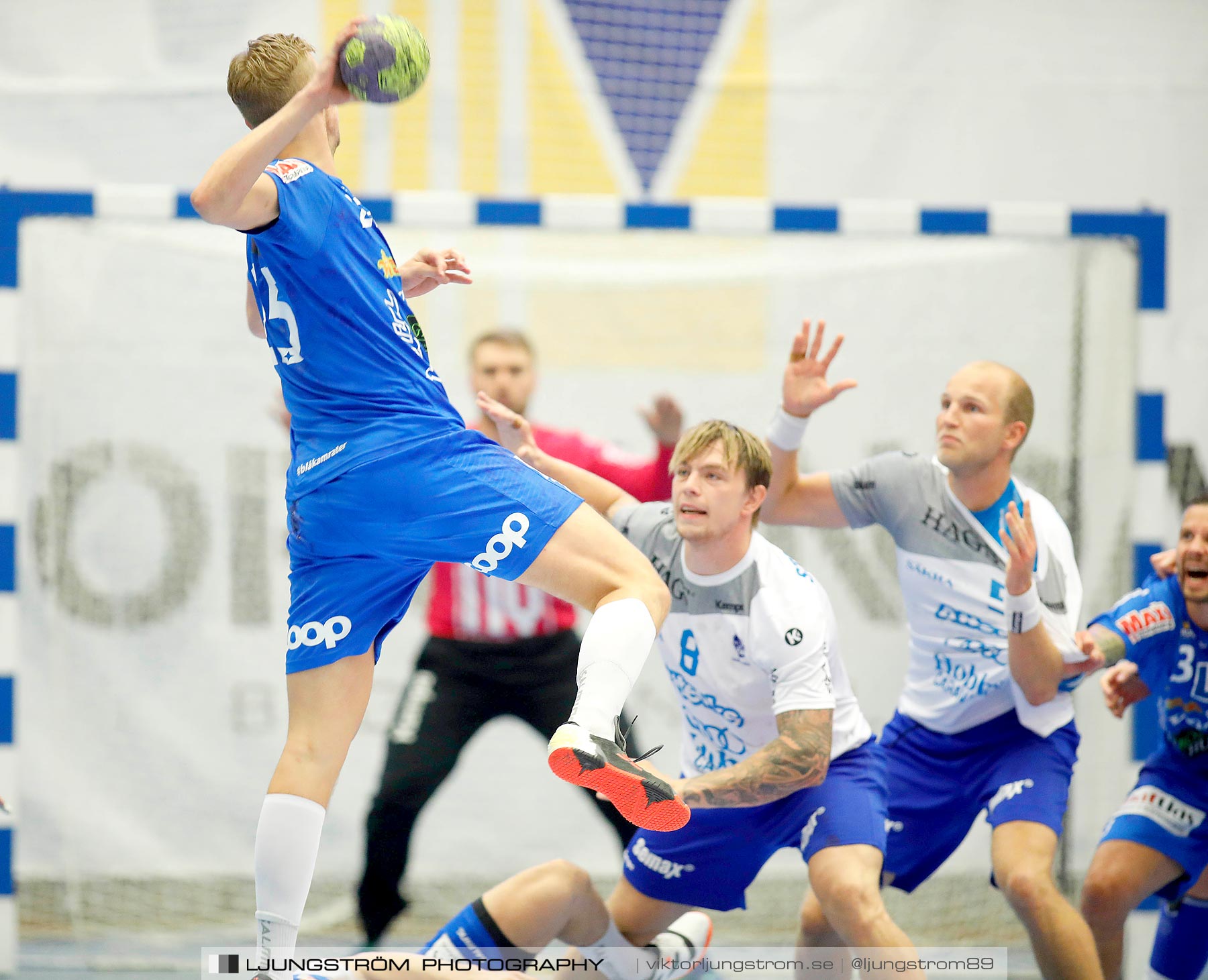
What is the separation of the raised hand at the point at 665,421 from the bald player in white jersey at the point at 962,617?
1.84 ft

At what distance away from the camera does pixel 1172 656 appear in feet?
13.9

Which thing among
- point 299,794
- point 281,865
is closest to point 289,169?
point 299,794

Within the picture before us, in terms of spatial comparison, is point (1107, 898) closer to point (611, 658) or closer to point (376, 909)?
point (611, 658)

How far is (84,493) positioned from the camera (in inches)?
214

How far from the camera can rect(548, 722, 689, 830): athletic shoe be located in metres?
2.38

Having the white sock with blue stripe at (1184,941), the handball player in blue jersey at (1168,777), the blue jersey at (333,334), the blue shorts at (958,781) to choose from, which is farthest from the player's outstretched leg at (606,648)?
the white sock with blue stripe at (1184,941)

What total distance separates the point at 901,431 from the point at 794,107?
2061 millimetres

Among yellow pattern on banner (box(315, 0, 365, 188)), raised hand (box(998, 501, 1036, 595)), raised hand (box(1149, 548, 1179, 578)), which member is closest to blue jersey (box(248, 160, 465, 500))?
raised hand (box(998, 501, 1036, 595))

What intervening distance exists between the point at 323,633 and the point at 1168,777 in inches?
116

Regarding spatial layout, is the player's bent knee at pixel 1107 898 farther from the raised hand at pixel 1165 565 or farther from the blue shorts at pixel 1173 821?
the raised hand at pixel 1165 565

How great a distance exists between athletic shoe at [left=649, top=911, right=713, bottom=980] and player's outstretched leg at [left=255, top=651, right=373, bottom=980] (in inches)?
46.5

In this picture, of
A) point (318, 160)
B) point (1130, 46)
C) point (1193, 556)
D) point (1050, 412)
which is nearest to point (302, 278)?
Result: point (318, 160)

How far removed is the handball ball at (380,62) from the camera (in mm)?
2482

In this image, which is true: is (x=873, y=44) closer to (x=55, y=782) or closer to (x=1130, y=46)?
(x=1130, y=46)
